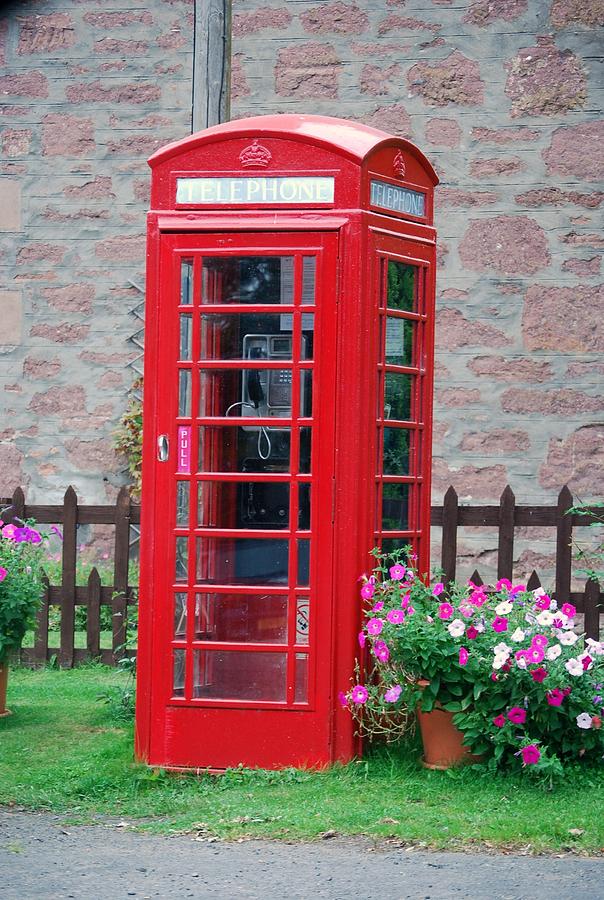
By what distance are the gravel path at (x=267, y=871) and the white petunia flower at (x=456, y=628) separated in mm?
1007

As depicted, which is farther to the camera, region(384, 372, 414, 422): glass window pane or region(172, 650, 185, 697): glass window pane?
region(384, 372, 414, 422): glass window pane

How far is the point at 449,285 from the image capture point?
9.64 metres

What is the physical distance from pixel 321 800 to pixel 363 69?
640cm

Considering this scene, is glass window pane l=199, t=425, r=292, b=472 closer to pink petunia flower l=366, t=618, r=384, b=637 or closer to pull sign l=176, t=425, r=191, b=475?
pull sign l=176, t=425, r=191, b=475

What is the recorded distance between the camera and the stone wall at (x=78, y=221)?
10.0 meters

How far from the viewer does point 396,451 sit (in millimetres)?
5691

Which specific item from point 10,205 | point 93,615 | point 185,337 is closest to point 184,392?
point 185,337

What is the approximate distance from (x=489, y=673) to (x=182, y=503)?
4.70ft

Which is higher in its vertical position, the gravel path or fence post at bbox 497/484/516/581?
fence post at bbox 497/484/516/581

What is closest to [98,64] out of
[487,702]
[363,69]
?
[363,69]

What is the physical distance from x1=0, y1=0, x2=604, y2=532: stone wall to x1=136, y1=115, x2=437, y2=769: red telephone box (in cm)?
407

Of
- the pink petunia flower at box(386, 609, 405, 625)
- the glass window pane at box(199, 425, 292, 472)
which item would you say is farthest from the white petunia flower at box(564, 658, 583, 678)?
the glass window pane at box(199, 425, 292, 472)

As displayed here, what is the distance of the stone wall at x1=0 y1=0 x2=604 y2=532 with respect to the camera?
374 inches

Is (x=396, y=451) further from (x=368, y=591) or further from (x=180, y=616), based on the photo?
(x=180, y=616)
